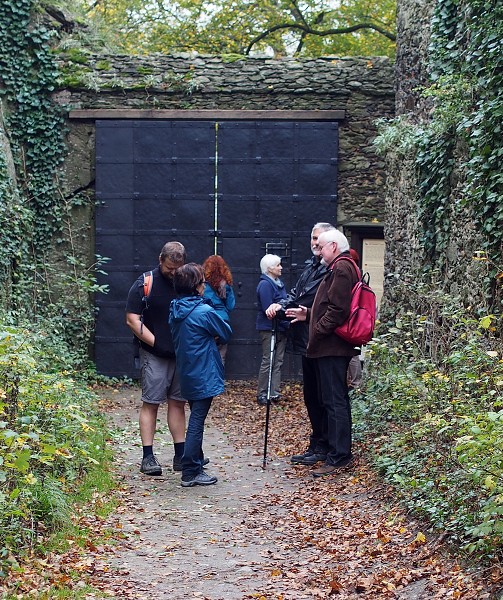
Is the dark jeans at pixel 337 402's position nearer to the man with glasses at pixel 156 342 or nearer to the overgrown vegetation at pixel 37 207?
the man with glasses at pixel 156 342

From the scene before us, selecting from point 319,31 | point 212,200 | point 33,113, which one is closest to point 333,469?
point 212,200

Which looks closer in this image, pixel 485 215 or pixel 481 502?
pixel 481 502

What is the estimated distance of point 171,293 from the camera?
271 inches

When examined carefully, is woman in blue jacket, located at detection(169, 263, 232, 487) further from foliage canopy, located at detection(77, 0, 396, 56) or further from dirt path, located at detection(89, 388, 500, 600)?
foliage canopy, located at detection(77, 0, 396, 56)

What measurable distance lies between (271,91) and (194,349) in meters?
6.24

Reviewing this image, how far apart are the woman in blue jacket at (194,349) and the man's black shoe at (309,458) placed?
1.00 metres

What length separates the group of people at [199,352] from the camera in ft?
21.5

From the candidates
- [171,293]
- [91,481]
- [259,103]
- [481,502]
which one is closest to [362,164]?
[259,103]

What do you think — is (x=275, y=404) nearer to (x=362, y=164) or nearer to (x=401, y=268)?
(x=401, y=268)

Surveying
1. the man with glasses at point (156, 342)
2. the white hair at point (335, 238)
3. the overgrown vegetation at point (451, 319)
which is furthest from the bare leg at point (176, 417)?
the white hair at point (335, 238)

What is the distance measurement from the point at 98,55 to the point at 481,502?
9210mm

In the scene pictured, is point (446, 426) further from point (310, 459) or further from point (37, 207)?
point (37, 207)

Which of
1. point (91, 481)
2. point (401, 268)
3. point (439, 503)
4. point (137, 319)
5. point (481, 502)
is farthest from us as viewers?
point (401, 268)

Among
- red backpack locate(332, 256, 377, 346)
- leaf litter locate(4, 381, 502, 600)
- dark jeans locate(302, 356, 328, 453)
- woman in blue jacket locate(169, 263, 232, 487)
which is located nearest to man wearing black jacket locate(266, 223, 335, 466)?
dark jeans locate(302, 356, 328, 453)
